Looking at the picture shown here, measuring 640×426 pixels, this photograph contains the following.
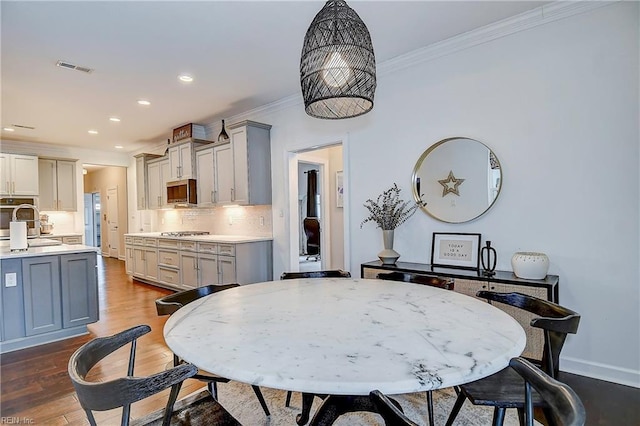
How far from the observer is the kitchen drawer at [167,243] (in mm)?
5336

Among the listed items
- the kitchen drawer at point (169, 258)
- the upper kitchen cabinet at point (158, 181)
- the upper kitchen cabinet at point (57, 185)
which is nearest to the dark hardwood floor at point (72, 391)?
the kitchen drawer at point (169, 258)

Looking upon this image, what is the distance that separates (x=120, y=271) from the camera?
7.55 m

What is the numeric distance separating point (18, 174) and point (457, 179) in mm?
7528

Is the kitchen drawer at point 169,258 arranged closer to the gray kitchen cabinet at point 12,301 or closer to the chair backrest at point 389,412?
the gray kitchen cabinet at point 12,301

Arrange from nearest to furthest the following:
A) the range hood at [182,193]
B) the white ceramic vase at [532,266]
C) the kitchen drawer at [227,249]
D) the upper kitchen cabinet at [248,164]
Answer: the white ceramic vase at [532,266] < the kitchen drawer at [227,249] < the upper kitchen cabinet at [248,164] < the range hood at [182,193]

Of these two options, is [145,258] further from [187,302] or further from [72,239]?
[187,302]

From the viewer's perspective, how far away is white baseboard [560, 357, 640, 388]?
2332 mm

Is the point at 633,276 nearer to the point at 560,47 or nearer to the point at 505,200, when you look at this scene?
the point at 505,200

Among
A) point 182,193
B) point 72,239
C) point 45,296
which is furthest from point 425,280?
point 72,239

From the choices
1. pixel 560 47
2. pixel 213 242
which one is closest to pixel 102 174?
pixel 213 242

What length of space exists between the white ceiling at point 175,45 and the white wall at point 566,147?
38 centimetres

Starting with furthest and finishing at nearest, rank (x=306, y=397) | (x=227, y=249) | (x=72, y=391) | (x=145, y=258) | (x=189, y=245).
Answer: (x=145, y=258), (x=189, y=245), (x=227, y=249), (x=72, y=391), (x=306, y=397)

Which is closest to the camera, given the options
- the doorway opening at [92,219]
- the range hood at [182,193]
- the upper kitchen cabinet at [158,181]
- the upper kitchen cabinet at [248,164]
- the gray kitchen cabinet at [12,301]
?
the gray kitchen cabinet at [12,301]

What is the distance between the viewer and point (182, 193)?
5.68 metres
